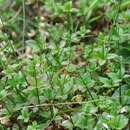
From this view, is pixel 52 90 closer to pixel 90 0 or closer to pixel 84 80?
pixel 84 80

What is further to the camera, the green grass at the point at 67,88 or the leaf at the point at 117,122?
the green grass at the point at 67,88

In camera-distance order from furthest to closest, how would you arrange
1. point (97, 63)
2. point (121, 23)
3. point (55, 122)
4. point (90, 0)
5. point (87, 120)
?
point (90, 0) → point (121, 23) → point (97, 63) → point (55, 122) → point (87, 120)

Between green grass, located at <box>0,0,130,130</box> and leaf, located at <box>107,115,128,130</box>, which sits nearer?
leaf, located at <box>107,115,128,130</box>

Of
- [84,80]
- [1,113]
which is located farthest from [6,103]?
[84,80]

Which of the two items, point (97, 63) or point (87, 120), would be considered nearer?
point (87, 120)

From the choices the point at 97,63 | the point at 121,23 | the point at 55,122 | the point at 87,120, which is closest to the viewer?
the point at 87,120

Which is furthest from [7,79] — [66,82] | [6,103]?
[66,82]

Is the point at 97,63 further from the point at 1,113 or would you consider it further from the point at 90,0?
the point at 90,0

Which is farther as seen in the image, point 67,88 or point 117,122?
point 67,88

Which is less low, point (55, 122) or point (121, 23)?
point (121, 23)
